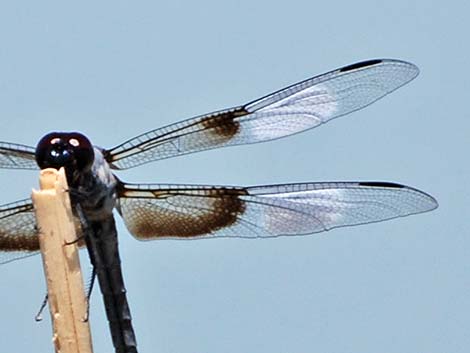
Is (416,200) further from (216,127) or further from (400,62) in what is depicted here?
(216,127)

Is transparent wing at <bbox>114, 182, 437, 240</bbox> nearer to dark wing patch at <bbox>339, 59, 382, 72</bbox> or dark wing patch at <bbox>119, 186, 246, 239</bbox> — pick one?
dark wing patch at <bbox>119, 186, 246, 239</bbox>

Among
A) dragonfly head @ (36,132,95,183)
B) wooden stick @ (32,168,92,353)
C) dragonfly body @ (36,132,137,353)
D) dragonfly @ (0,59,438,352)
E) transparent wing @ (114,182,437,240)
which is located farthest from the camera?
transparent wing @ (114,182,437,240)

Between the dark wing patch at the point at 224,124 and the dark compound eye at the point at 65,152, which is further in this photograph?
the dark wing patch at the point at 224,124

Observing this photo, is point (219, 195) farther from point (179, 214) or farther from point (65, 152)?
point (65, 152)

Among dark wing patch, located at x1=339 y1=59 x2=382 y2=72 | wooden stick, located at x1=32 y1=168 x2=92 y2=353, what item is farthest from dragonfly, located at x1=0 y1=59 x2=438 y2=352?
wooden stick, located at x1=32 y1=168 x2=92 y2=353

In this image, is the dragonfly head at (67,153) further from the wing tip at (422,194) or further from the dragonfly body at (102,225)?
the wing tip at (422,194)

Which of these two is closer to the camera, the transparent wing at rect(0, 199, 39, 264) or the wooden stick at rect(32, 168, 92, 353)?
the wooden stick at rect(32, 168, 92, 353)

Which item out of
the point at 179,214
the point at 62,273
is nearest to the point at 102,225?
the point at 179,214

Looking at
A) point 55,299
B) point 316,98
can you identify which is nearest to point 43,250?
point 55,299

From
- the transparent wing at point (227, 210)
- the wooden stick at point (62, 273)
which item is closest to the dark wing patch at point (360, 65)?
the transparent wing at point (227, 210)
